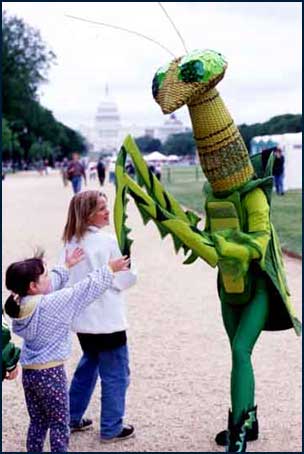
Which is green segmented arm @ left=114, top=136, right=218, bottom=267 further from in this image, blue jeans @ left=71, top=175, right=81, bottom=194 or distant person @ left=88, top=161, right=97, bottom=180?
distant person @ left=88, top=161, right=97, bottom=180

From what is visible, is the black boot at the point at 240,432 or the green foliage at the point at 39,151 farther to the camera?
the green foliage at the point at 39,151

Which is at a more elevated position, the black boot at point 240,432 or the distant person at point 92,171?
the distant person at point 92,171

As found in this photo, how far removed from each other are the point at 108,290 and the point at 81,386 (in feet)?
2.59

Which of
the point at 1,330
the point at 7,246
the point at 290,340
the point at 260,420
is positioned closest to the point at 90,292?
the point at 1,330

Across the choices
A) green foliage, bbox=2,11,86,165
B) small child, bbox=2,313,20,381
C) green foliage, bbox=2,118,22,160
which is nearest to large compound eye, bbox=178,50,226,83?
small child, bbox=2,313,20,381

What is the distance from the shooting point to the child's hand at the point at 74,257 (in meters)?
4.40

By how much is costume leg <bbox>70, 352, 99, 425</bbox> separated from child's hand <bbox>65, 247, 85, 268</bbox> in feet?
2.76

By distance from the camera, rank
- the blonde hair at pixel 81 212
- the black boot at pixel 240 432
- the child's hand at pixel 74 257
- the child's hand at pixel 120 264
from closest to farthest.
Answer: the child's hand at pixel 120 264 < the black boot at pixel 240 432 < the child's hand at pixel 74 257 < the blonde hair at pixel 81 212

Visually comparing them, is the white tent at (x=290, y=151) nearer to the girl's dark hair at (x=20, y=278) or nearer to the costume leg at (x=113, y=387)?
the costume leg at (x=113, y=387)

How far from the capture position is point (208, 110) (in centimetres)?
375

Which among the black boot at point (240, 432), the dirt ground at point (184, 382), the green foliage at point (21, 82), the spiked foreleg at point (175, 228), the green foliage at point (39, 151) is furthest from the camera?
the green foliage at point (39, 151)

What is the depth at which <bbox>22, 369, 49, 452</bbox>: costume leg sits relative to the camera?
4027mm

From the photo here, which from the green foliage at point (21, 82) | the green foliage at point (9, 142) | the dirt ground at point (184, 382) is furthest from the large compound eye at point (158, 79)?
the green foliage at point (9, 142)

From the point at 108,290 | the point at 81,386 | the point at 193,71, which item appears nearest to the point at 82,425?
the point at 81,386
